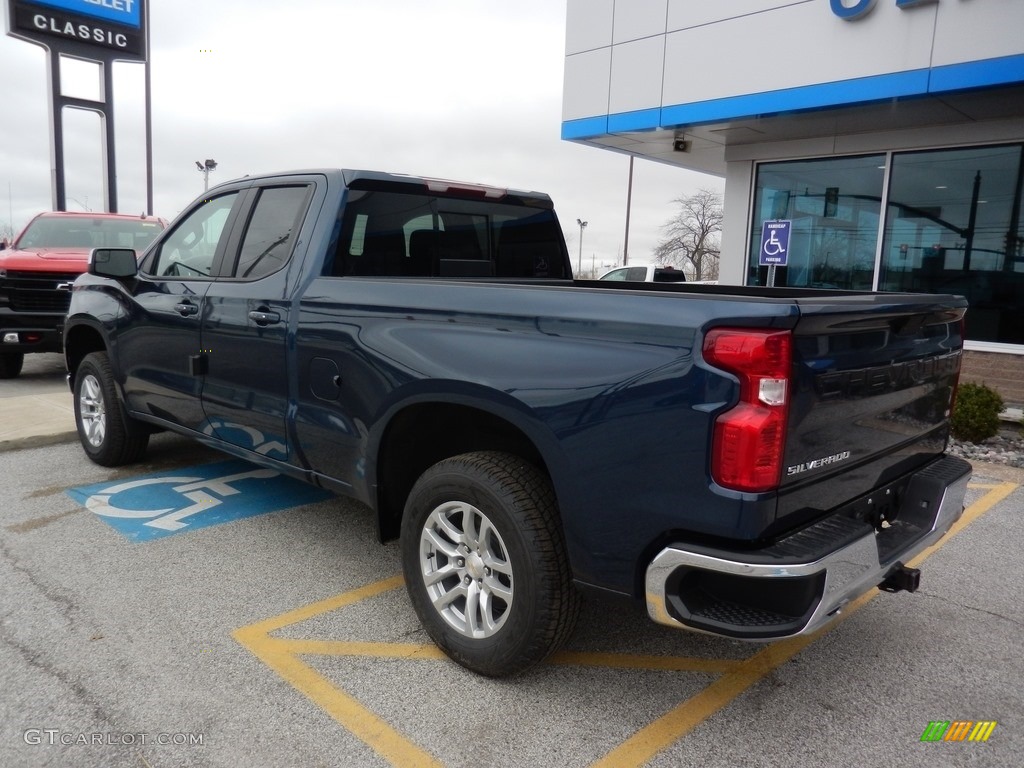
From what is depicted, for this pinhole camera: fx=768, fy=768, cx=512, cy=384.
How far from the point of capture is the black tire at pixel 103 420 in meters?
5.13

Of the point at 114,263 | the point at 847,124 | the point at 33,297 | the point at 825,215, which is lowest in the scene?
the point at 33,297

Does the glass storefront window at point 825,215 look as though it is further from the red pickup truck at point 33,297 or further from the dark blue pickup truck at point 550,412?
the red pickup truck at point 33,297

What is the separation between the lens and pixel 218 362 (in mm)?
4039

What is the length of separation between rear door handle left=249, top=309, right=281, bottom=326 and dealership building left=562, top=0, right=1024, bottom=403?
7387 mm

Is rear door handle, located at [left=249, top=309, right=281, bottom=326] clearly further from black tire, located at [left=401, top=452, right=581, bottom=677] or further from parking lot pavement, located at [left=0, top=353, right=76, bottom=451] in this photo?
parking lot pavement, located at [left=0, top=353, right=76, bottom=451]

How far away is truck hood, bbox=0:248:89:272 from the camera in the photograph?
29.1 ft

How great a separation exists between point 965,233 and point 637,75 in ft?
15.4

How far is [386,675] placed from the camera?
293 cm

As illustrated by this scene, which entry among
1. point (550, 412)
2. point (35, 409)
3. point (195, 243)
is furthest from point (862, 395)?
point (35, 409)

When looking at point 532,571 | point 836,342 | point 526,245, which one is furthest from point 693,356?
point 526,245

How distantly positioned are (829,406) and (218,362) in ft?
9.96

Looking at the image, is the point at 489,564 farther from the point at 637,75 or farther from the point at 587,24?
the point at 587,24

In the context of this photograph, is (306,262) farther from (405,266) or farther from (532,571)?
(532,571)

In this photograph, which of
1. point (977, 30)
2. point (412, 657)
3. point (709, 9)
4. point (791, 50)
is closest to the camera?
point (412, 657)
